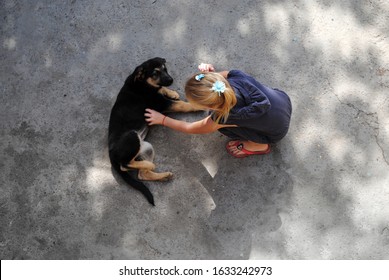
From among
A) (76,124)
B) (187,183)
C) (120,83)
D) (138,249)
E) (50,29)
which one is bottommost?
(138,249)

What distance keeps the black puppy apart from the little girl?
12 centimetres

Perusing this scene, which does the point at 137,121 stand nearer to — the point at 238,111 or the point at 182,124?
the point at 182,124

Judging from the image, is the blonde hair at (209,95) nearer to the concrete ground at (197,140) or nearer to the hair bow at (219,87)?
the hair bow at (219,87)

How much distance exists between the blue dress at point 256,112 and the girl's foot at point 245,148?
11 cm

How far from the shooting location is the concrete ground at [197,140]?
3.95 metres

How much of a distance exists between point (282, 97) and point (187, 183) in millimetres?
1163

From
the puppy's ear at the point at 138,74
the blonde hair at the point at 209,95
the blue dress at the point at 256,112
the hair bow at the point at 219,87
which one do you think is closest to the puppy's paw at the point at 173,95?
the puppy's ear at the point at 138,74

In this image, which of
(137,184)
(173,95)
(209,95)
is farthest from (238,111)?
(137,184)

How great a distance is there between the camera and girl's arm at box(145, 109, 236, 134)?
12.0ft

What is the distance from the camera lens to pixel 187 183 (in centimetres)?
411

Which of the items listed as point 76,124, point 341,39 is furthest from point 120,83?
point 341,39

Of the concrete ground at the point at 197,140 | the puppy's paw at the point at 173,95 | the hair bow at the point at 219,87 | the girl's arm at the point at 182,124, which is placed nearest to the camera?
the hair bow at the point at 219,87

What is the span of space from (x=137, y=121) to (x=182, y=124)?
1.34 ft

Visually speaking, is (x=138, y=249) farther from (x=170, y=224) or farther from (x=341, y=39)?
(x=341, y=39)
